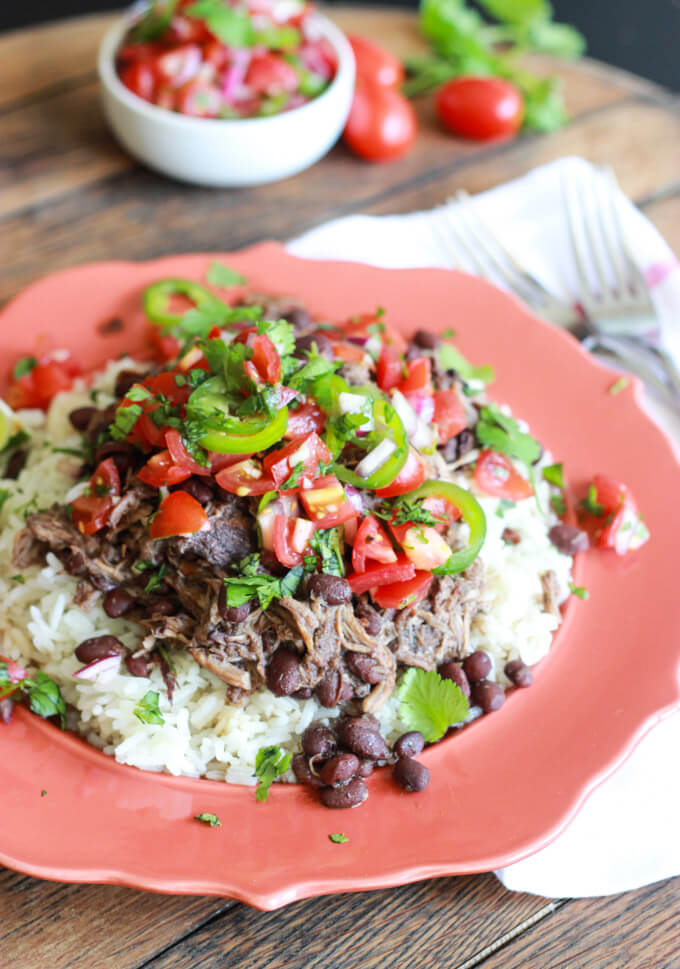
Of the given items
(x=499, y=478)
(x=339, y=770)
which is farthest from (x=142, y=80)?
(x=339, y=770)

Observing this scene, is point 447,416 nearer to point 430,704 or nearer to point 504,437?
point 504,437

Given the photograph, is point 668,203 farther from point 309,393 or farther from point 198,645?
point 198,645

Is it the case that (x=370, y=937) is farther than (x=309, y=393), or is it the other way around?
(x=309, y=393)

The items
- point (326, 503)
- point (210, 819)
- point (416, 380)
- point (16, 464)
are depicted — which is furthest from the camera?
point (16, 464)

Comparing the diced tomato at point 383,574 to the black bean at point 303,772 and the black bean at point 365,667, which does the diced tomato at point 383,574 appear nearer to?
the black bean at point 365,667

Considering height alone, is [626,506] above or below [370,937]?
above

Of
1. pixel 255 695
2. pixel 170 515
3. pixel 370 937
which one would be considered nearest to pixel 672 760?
pixel 370 937
